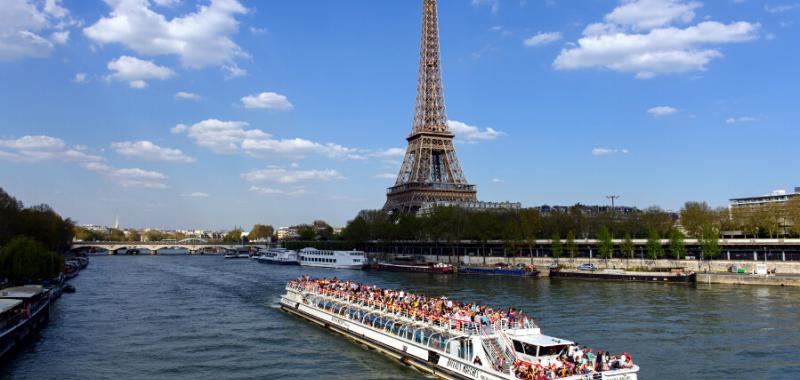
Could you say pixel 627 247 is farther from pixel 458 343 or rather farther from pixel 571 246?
pixel 458 343

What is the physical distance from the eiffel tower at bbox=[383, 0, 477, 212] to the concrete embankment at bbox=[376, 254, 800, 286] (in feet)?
106

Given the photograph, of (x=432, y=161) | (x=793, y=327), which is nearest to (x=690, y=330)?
(x=793, y=327)

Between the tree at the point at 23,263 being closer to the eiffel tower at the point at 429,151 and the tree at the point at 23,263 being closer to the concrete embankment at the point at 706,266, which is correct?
the concrete embankment at the point at 706,266

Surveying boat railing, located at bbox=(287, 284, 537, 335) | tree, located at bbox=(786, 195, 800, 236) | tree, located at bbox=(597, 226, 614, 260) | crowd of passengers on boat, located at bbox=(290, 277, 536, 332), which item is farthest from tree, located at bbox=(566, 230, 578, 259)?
boat railing, located at bbox=(287, 284, 537, 335)

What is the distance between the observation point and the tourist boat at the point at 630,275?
64.6 metres

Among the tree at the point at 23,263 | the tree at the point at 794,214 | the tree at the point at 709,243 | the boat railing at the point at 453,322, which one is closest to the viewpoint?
the boat railing at the point at 453,322

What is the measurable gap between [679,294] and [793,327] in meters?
18.1

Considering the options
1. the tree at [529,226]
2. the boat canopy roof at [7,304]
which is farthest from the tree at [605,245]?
the boat canopy roof at [7,304]

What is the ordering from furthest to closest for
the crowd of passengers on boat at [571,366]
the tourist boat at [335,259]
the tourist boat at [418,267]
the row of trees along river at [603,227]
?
1. the tourist boat at [335,259]
2. the tourist boat at [418,267]
3. the row of trees along river at [603,227]
4. the crowd of passengers on boat at [571,366]

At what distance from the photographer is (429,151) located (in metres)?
133

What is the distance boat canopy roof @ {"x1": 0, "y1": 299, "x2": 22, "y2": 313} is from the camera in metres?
32.1

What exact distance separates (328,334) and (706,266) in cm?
5364

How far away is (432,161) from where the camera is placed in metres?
139

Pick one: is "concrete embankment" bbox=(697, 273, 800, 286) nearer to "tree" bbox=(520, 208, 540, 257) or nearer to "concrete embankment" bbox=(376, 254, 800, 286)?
"concrete embankment" bbox=(376, 254, 800, 286)
